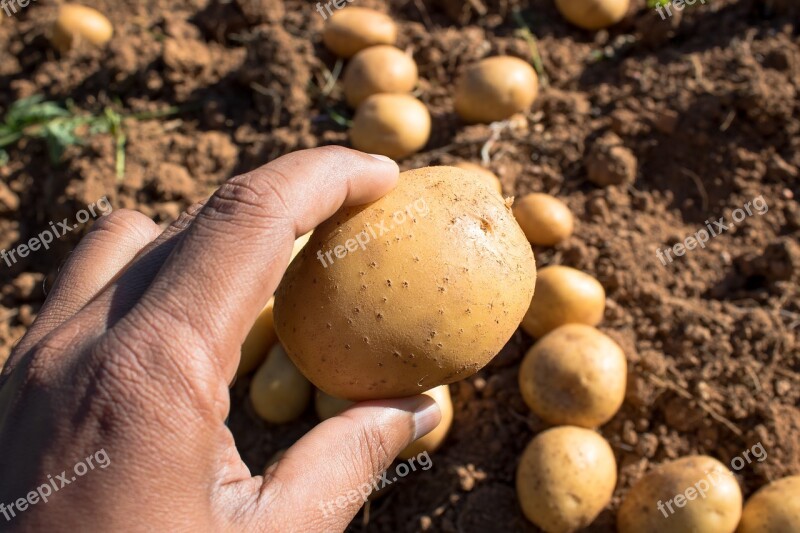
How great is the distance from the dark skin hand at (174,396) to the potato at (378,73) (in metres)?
2.00

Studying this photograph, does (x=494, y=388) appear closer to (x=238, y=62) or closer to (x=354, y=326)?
(x=354, y=326)

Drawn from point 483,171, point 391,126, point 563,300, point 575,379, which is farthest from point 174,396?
point 391,126

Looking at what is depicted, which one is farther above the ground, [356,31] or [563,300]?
[356,31]

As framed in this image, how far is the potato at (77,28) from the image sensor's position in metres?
4.02

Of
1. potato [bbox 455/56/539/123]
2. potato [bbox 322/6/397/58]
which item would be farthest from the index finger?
potato [bbox 322/6/397/58]

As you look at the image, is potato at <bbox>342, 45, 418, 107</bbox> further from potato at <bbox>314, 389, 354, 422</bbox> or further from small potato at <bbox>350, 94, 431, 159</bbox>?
potato at <bbox>314, 389, 354, 422</bbox>

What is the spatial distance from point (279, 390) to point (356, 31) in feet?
6.91

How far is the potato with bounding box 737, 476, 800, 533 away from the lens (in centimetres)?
210

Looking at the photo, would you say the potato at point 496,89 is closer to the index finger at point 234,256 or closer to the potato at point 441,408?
the potato at point 441,408

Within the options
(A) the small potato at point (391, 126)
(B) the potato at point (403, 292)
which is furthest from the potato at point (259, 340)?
(A) the small potato at point (391, 126)

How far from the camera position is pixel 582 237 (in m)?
2.94

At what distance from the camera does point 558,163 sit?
3215 millimetres

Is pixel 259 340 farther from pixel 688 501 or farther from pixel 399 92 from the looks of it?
pixel 688 501

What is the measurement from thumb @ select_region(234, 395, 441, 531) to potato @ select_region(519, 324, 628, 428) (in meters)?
0.85
